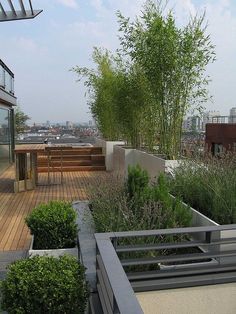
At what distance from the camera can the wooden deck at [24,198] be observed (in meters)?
4.56

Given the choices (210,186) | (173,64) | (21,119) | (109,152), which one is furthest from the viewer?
(21,119)

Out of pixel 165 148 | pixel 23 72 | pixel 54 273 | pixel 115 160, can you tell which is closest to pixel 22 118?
pixel 23 72

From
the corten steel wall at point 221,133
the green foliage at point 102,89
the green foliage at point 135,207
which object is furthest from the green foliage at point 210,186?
the corten steel wall at point 221,133

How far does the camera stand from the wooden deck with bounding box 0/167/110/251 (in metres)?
4.56

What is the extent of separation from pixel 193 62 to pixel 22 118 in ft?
54.4

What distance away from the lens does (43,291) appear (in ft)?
7.30

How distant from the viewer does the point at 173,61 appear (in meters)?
6.22

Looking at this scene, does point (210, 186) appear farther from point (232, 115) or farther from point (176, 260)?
point (232, 115)

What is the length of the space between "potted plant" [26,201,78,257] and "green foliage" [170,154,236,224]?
1.30 m

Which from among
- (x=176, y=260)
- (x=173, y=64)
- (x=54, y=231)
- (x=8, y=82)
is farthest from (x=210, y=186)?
(x=8, y=82)

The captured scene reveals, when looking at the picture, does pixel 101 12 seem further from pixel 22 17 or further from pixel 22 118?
pixel 22 118

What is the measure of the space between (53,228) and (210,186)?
1.56 meters

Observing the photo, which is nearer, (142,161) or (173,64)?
(173,64)

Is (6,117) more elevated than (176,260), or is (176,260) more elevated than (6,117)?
(6,117)
